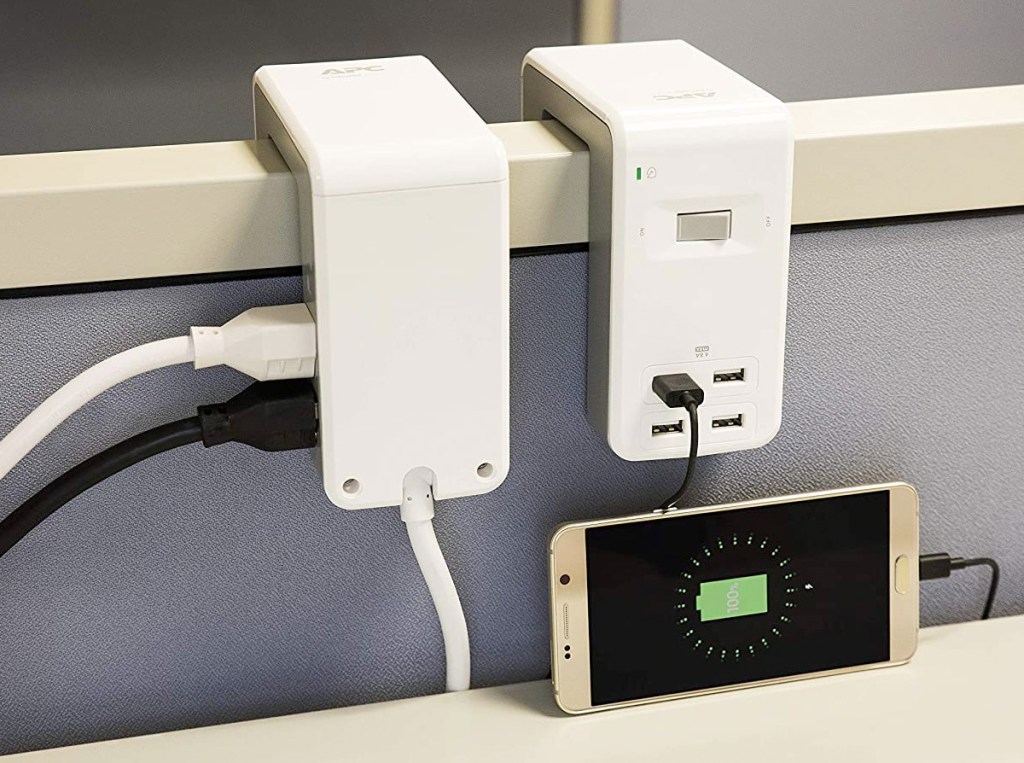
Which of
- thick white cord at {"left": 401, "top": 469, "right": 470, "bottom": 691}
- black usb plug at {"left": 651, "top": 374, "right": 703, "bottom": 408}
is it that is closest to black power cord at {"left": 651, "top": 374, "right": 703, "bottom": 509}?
black usb plug at {"left": 651, "top": 374, "right": 703, "bottom": 408}

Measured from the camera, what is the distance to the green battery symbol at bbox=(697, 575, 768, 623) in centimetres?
64

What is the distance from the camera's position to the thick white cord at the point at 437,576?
0.56 meters

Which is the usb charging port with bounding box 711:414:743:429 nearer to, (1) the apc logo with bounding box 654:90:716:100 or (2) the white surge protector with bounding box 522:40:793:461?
(2) the white surge protector with bounding box 522:40:793:461

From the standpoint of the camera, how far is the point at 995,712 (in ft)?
2.06

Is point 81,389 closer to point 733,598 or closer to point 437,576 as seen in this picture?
point 437,576

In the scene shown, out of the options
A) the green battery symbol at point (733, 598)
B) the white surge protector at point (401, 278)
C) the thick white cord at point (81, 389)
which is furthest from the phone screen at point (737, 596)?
the thick white cord at point (81, 389)

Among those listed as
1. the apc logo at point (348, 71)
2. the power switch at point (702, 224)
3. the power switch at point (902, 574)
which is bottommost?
the power switch at point (902, 574)

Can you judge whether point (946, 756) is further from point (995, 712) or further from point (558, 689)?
point (558, 689)

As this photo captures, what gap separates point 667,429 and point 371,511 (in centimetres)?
15

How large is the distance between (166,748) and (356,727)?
9cm

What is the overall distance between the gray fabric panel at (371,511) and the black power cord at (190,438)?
31mm

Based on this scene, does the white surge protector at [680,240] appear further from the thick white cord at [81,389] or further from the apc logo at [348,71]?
the thick white cord at [81,389]

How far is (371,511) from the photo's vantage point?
62 cm

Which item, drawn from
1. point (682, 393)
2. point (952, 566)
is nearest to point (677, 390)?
point (682, 393)
